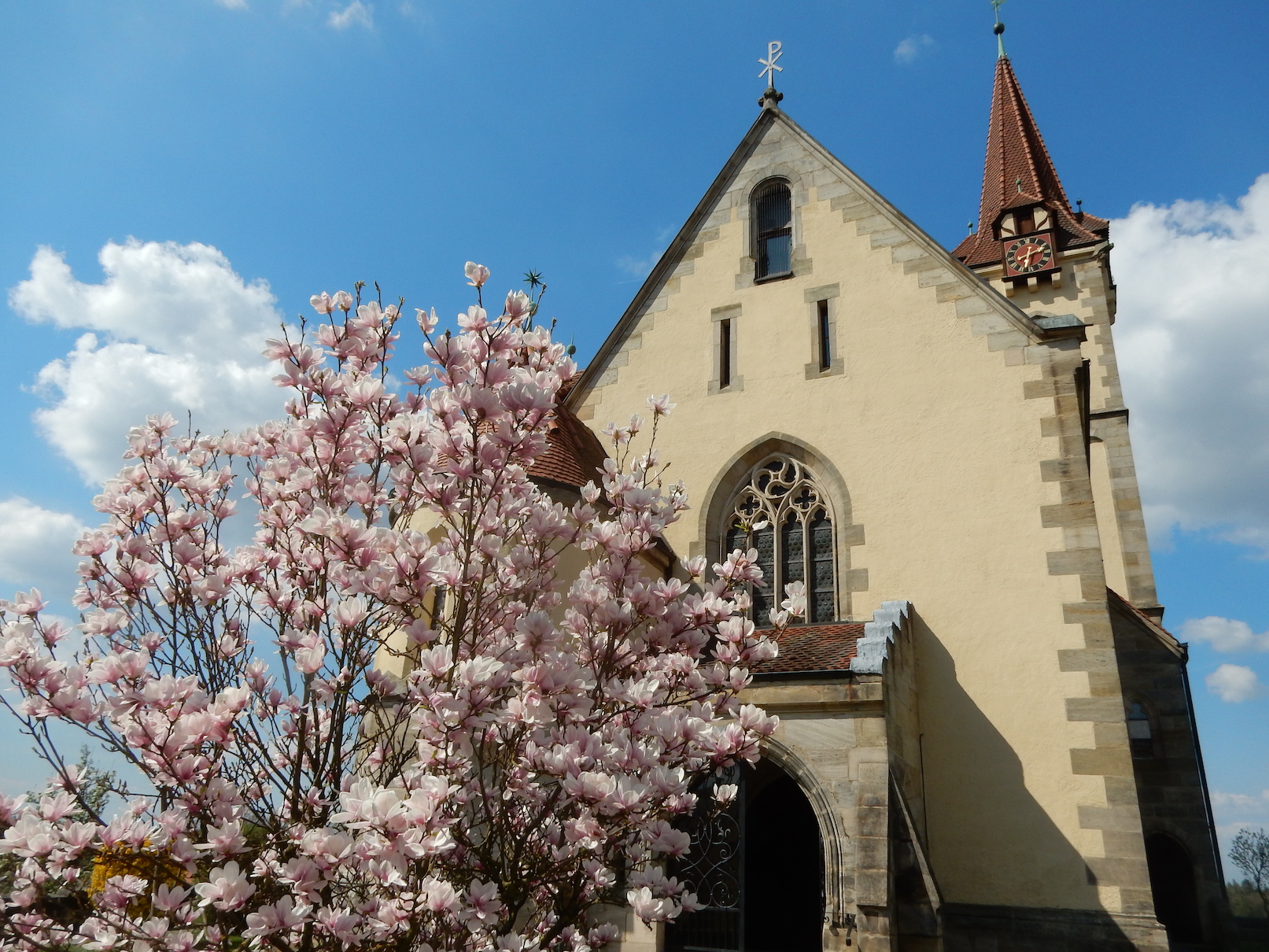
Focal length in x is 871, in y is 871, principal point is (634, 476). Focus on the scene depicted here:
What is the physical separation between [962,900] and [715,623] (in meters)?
6.73

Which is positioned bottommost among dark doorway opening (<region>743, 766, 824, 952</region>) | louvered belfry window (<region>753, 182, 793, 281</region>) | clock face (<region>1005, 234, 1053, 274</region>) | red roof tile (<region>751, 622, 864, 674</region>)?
dark doorway opening (<region>743, 766, 824, 952</region>)

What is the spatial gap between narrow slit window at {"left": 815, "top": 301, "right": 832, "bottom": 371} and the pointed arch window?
84 centimetres

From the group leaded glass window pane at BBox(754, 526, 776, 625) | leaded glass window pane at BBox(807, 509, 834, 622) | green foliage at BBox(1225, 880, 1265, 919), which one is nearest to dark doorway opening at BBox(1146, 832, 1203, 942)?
leaded glass window pane at BBox(807, 509, 834, 622)

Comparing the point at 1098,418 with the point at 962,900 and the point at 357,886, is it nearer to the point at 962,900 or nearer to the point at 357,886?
the point at 962,900

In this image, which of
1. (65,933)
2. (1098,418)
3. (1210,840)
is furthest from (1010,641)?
(1098,418)

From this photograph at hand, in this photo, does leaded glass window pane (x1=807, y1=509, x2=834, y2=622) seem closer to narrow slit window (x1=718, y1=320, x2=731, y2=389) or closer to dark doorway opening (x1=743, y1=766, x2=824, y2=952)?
dark doorway opening (x1=743, y1=766, x2=824, y2=952)

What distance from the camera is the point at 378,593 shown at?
11.3 ft

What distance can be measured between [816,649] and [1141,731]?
920cm

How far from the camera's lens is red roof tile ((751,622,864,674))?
8484 mm

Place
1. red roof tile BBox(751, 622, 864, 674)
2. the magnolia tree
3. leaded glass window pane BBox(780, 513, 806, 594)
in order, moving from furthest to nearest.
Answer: leaded glass window pane BBox(780, 513, 806, 594), red roof tile BBox(751, 622, 864, 674), the magnolia tree

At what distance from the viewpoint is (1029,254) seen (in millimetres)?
21641

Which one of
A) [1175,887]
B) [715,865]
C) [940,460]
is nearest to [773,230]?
[940,460]

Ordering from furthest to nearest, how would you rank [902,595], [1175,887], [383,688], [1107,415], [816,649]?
[1107,415] < [1175,887] < [902,595] < [816,649] < [383,688]

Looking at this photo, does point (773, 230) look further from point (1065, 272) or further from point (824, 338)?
point (1065, 272)
